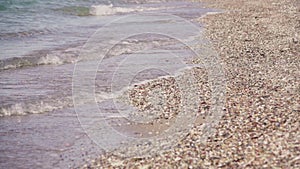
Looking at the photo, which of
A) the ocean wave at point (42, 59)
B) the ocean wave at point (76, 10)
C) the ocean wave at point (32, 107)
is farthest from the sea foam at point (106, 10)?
the ocean wave at point (32, 107)

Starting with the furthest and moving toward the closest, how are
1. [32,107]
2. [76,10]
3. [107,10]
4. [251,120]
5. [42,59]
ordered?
[107,10], [76,10], [42,59], [32,107], [251,120]

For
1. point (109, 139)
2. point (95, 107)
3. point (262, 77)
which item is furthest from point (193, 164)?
point (262, 77)

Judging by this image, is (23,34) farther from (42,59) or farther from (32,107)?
(32,107)

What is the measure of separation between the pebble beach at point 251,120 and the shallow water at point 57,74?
30.5 inches

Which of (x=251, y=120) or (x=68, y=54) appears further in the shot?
(x=68, y=54)

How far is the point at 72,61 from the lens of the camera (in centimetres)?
1221

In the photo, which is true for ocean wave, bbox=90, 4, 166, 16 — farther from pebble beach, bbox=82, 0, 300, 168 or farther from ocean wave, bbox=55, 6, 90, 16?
pebble beach, bbox=82, 0, 300, 168

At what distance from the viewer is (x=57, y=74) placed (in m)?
10.6

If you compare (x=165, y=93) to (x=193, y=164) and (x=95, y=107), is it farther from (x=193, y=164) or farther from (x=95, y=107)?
(x=193, y=164)

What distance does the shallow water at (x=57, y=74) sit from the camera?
637 cm

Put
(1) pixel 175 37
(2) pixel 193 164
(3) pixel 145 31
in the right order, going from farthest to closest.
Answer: (3) pixel 145 31 < (1) pixel 175 37 < (2) pixel 193 164

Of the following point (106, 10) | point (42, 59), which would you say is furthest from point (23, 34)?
point (106, 10)

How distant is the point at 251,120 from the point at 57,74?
214 inches

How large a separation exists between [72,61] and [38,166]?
262 inches
